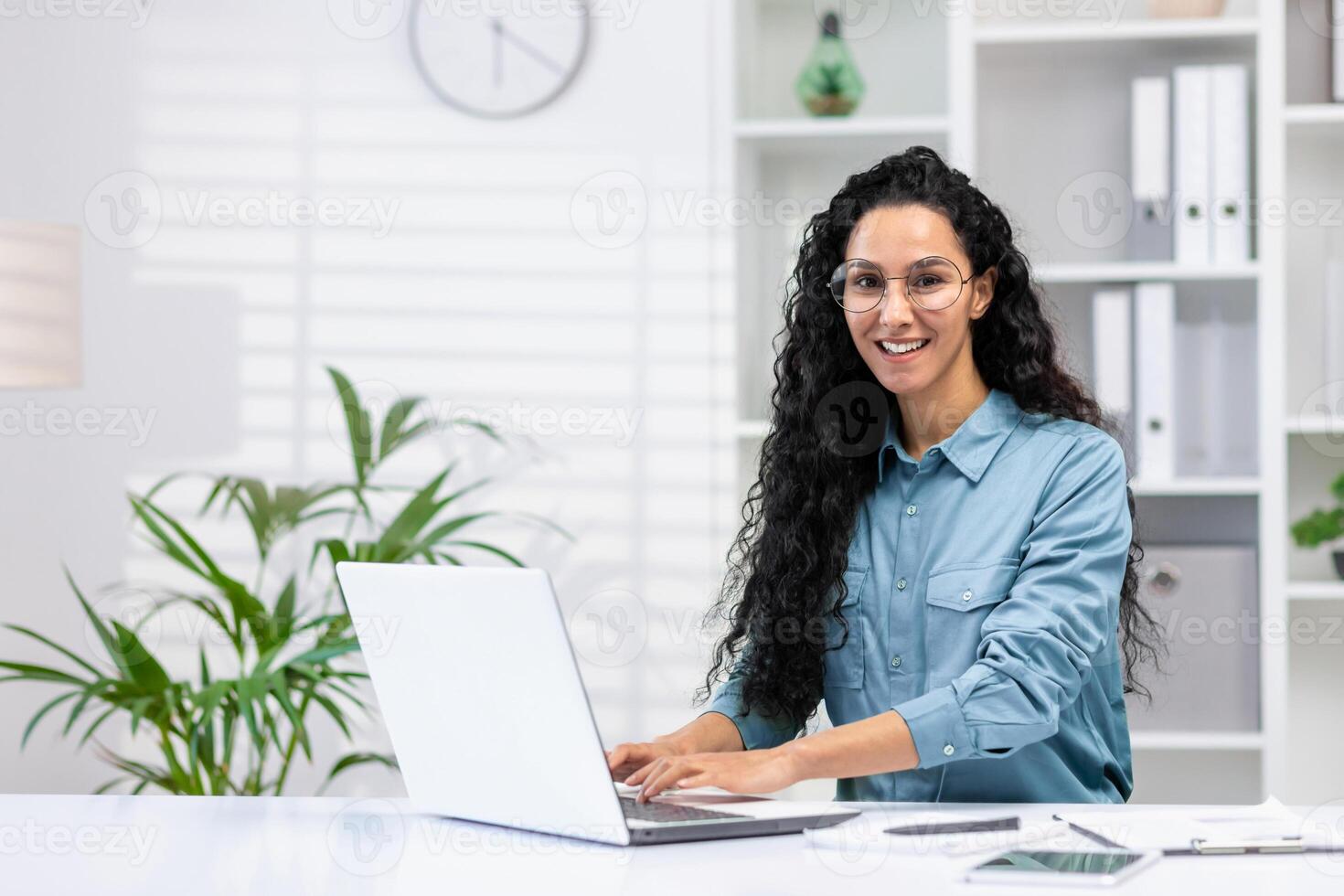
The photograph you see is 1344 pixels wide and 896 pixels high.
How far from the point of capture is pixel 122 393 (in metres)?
2.91

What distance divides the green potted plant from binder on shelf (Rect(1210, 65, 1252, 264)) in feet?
1.49

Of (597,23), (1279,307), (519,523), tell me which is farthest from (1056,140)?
(519,523)

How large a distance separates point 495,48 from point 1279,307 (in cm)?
164

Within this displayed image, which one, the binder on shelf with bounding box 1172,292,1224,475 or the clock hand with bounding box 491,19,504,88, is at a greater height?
the clock hand with bounding box 491,19,504,88

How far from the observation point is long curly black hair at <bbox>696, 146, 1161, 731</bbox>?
5.43 ft

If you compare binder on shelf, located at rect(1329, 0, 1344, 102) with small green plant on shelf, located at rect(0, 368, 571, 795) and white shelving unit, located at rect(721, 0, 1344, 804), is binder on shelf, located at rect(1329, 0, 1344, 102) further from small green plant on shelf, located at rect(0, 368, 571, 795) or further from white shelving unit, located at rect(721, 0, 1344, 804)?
small green plant on shelf, located at rect(0, 368, 571, 795)

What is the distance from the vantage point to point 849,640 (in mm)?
1649

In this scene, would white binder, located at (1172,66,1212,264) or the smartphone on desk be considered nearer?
the smartphone on desk

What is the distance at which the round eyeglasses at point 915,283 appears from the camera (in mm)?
1627

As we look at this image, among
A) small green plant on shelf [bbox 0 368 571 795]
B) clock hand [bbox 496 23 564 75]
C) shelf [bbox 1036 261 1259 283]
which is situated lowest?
small green plant on shelf [bbox 0 368 571 795]

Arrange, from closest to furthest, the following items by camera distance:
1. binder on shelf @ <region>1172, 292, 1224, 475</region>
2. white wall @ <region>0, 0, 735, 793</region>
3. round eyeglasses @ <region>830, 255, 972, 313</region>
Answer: round eyeglasses @ <region>830, 255, 972, 313</region> < binder on shelf @ <region>1172, 292, 1224, 475</region> < white wall @ <region>0, 0, 735, 793</region>

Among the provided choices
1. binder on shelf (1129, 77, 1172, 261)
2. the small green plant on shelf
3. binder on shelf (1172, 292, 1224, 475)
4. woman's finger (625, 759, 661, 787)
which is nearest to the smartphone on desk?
woman's finger (625, 759, 661, 787)

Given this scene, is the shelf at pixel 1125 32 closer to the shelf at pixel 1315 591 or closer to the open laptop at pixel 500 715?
the shelf at pixel 1315 591

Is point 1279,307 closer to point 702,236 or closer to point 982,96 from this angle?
point 982,96
